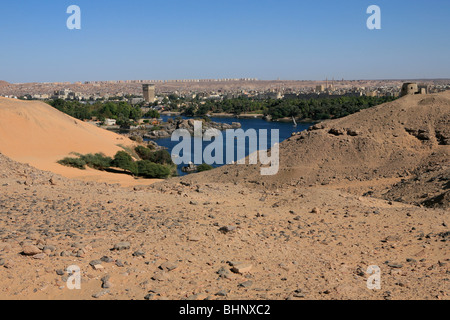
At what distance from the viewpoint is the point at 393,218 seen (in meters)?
6.88

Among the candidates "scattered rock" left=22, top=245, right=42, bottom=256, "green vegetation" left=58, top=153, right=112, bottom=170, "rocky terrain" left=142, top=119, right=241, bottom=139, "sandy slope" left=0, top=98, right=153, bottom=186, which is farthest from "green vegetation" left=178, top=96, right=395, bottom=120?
"scattered rock" left=22, top=245, right=42, bottom=256

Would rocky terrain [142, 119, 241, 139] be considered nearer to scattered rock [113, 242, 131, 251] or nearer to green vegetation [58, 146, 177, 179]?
green vegetation [58, 146, 177, 179]

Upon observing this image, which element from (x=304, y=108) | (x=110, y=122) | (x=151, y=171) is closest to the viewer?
(x=151, y=171)

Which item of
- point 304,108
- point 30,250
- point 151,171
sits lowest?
point 151,171

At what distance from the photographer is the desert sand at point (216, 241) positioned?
4.26m

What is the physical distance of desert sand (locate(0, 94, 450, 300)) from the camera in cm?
426

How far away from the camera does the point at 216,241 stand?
539cm

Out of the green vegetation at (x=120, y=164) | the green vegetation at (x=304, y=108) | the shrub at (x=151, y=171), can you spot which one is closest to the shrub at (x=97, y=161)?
the green vegetation at (x=120, y=164)

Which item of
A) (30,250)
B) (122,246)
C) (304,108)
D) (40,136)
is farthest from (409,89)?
(304,108)

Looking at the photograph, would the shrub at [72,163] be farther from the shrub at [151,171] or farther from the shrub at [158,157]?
the shrub at [158,157]

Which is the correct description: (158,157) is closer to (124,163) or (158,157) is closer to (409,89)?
(124,163)

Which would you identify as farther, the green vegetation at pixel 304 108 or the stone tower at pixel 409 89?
the green vegetation at pixel 304 108

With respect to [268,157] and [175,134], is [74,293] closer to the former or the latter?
[268,157]
